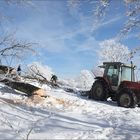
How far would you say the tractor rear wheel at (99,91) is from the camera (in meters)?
21.3

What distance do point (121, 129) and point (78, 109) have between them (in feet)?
14.4

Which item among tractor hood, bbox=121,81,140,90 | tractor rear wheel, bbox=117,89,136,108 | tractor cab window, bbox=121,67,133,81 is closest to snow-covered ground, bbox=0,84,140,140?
tractor rear wheel, bbox=117,89,136,108

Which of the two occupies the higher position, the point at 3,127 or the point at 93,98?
the point at 93,98

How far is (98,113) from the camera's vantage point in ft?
49.6

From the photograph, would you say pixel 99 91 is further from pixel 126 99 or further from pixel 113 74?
pixel 126 99

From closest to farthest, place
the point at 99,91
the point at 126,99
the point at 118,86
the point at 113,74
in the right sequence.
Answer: the point at 126,99, the point at 118,86, the point at 113,74, the point at 99,91

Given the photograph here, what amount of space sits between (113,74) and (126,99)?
7.58 ft

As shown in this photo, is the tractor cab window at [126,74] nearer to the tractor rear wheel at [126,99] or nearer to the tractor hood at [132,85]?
the tractor hood at [132,85]

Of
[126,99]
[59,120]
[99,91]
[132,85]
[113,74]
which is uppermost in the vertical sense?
[113,74]

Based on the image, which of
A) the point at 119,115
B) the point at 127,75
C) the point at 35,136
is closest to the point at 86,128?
the point at 35,136

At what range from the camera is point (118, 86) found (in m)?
20.6

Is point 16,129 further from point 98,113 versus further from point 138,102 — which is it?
point 138,102

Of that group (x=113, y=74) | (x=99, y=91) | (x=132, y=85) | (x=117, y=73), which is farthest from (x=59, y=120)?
(x=99, y=91)

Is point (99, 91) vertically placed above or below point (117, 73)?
below
